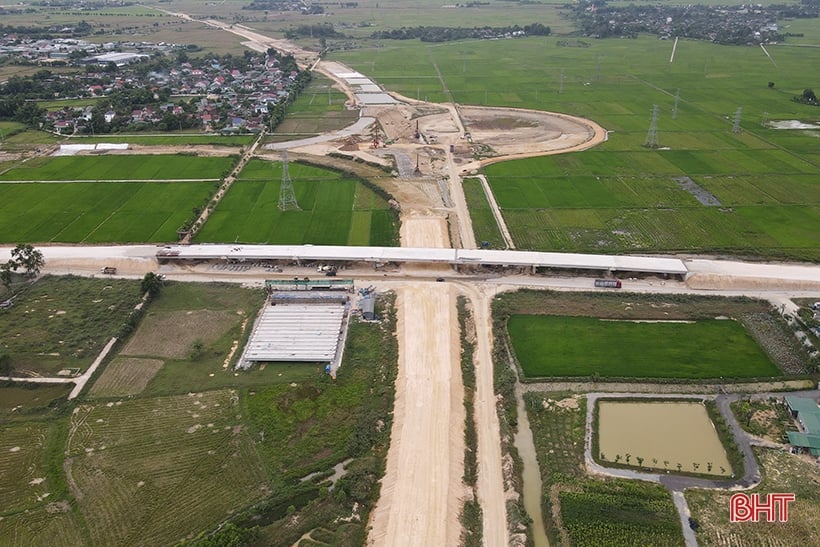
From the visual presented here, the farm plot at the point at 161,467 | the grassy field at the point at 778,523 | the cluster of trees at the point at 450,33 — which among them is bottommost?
the farm plot at the point at 161,467

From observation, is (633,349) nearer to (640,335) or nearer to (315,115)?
(640,335)

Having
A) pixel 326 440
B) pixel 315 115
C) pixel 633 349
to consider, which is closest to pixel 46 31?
pixel 315 115

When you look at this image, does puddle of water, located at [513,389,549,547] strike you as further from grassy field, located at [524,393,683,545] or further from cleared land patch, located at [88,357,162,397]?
cleared land patch, located at [88,357,162,397]

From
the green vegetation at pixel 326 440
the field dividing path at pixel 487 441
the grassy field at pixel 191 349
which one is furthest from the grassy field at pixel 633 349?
the grassy field at pixel 191 349

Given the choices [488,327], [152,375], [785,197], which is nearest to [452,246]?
[488,327]

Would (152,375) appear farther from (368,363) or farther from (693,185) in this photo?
(693,185)

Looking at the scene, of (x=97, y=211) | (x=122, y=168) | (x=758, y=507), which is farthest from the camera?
(x=122, y=168)

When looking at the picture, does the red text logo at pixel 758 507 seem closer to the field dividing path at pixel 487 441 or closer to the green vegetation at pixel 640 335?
the green vegetation at pixel 640 335
